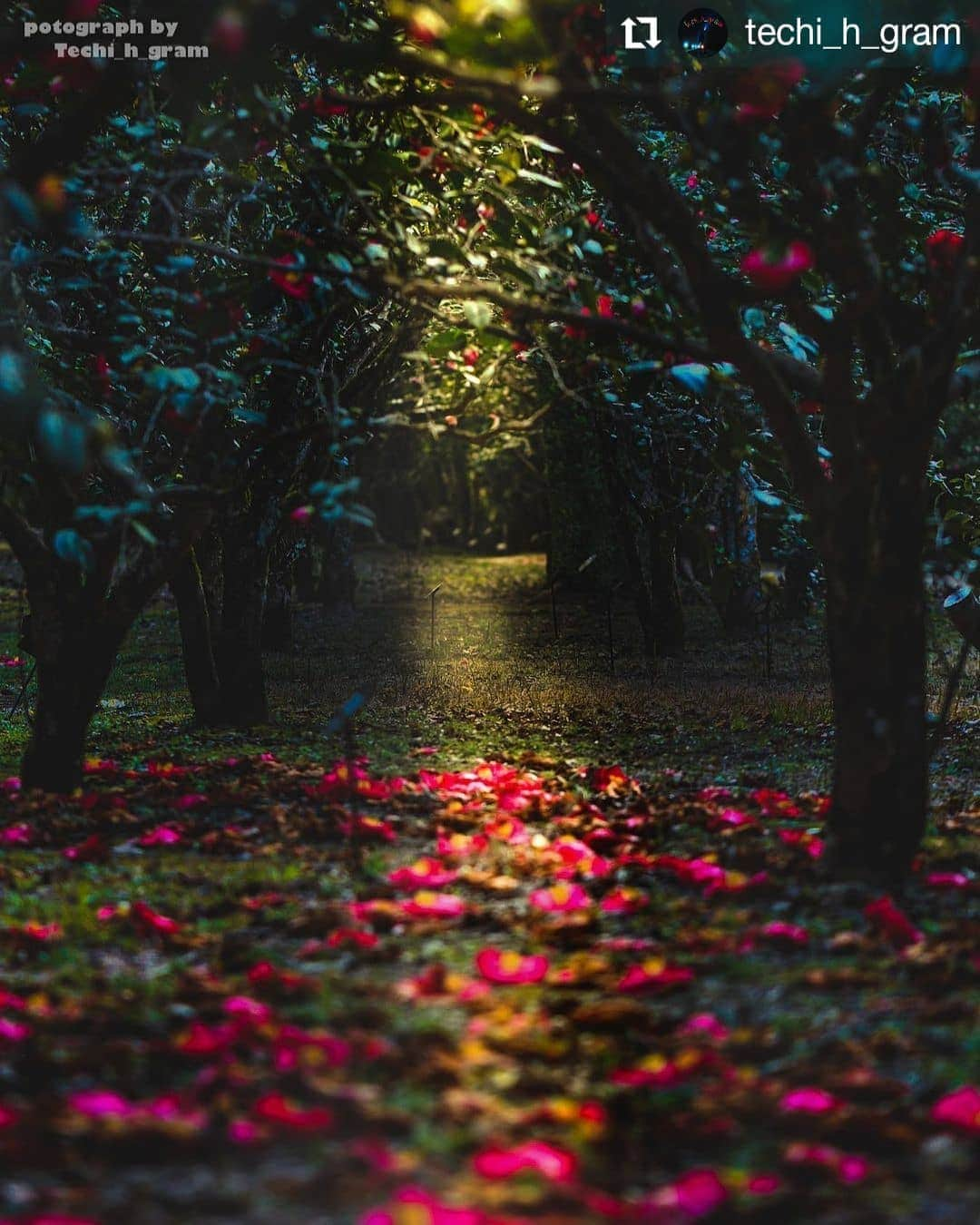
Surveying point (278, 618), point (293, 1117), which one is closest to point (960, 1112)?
point (293, 1117)

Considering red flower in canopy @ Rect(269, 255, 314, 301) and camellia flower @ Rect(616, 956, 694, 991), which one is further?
red flower in canopy @ Rect(269, 255, 314, 301)

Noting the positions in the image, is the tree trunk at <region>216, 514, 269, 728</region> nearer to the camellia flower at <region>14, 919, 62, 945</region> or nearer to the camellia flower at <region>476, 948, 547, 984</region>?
the camellia flower at <region>14, 919, 62, 945</region>

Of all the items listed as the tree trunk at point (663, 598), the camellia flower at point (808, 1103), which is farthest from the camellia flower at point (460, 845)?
the tree trunk at point (663, 598)

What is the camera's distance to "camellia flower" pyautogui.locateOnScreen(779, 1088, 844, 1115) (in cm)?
457

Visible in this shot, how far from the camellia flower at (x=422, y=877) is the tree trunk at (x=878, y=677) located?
1.93 m

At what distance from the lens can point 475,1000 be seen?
5.54 meters

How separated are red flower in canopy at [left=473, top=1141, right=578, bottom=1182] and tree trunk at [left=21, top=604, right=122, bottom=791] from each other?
6.37 metres

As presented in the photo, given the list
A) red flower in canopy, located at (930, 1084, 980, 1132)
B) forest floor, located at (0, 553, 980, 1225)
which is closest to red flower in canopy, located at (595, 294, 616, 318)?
forest floor, located at (0, 553, 980, 1225)

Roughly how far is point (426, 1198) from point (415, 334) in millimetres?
10485

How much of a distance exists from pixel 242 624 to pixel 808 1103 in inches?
374

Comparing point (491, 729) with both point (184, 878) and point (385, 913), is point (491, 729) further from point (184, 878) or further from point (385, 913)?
point (385, 913)

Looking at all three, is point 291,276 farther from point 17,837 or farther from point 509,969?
point 509,969

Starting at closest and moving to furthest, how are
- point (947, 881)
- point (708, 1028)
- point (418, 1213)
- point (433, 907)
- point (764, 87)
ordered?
point (418, 1213) → point (708, 1028) → point (433, 907) → point (764, 87) → point (947, 881)

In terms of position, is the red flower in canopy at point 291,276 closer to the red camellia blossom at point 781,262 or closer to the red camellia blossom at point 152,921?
the red camellia blossom at point 781,262
